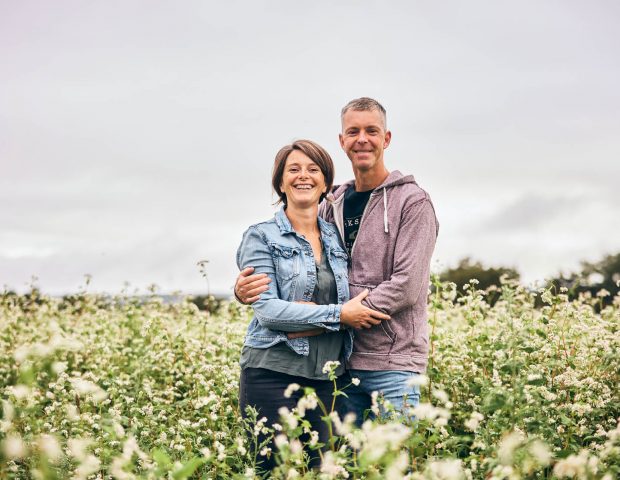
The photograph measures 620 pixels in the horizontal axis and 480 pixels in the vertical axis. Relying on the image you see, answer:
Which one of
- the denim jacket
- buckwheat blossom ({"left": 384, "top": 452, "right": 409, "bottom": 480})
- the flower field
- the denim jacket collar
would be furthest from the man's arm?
buckwheat blossom ({"left": 384, "top": 452, "right": 409, "bottom": 480})

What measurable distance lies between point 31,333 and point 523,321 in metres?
6.34

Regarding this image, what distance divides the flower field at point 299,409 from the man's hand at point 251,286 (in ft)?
2.59

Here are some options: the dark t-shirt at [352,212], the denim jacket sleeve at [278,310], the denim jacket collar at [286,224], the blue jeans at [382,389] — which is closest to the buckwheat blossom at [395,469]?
the denim jacket sleeve at [278,310]

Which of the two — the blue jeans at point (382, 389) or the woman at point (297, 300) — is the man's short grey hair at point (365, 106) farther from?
the blue jeans at point (382, 389)

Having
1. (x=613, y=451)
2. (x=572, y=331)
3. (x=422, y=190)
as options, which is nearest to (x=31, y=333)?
(x=422, y=190)

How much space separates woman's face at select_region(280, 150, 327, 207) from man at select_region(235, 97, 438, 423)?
0.42m

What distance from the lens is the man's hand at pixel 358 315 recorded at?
3.84 m

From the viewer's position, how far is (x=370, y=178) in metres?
4.56

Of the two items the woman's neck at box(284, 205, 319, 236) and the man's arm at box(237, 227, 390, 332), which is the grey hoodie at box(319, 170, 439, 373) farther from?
the woman's neck at box(284, 205, 319, 236)

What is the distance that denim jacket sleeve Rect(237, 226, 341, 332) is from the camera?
12.4 feet

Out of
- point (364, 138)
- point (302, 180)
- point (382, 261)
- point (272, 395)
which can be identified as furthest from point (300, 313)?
point (364, 138)

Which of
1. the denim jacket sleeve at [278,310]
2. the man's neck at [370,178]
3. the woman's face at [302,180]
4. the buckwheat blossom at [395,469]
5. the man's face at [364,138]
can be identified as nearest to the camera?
the buckwheat blossom at [395,469]

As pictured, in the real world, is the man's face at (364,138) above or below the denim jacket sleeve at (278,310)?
above

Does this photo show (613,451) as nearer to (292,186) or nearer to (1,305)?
(292,186)
